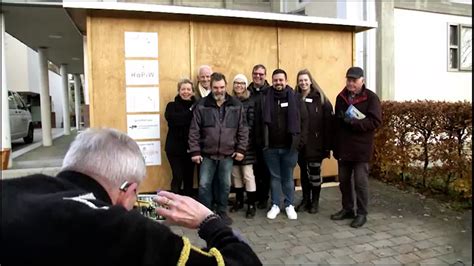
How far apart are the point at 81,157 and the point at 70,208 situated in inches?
11.5

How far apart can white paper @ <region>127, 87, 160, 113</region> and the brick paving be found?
6.19 ft

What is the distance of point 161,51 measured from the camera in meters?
6.00

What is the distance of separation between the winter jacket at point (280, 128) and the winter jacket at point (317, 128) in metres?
0.10

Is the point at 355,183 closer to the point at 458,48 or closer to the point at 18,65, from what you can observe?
the point at 458,48

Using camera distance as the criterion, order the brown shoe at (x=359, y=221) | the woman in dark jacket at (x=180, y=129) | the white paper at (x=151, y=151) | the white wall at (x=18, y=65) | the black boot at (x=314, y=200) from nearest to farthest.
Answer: the brown shoe at (x=359, y=221), the woman in dark jacket at (x=180, y=129), the black boot at (x=314, y=200), the white paper at (x=151, y=151), the white wall at (x=18, y=65)

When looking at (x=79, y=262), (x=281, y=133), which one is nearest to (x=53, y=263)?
(x=79, y=262)

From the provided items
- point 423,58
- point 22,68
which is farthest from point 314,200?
point 22,68

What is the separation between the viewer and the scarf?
16.3ft

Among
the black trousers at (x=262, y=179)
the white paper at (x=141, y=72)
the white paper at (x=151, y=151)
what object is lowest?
the black trousers at (x=262, y=179)

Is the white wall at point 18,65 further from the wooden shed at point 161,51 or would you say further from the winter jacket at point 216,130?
the winter jacket at point 216,130

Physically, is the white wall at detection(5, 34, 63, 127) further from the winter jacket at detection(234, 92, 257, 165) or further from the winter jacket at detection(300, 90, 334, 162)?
the winter jacket at detection(300, 90, 334, 162)

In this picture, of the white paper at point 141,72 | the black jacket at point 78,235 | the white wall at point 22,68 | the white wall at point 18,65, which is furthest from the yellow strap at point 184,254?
the white wall at point 18,65

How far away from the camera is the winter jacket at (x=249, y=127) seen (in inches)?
206

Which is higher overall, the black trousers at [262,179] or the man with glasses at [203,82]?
the man with glasses at [203,82]
